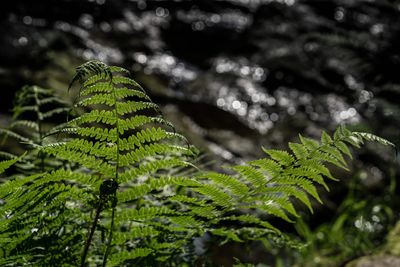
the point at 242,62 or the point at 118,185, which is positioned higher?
the point at 242,62

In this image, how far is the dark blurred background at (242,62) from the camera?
5469 millimetres

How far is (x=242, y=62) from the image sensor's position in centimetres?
716

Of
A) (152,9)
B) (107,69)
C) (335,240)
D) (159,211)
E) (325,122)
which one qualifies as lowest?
(159,211)

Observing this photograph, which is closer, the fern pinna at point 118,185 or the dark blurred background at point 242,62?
the fern pinna at point 118,185

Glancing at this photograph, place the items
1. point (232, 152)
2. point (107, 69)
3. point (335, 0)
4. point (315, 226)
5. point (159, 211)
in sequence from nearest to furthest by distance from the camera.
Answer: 1. point (107, 69)
2. point (159, 211)
3. point (315, 226)
4. point (232, 152)
5. point (335, 0)

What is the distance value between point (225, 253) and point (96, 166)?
2.77 m

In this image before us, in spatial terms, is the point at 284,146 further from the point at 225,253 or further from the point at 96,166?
the point at 96,166

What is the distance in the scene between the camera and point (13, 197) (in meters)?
1.50

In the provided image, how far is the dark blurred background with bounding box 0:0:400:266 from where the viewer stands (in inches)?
215

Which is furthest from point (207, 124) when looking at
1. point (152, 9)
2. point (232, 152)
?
point (152, 9)

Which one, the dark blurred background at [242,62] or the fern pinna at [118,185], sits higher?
the dark blurred background at [242,62]

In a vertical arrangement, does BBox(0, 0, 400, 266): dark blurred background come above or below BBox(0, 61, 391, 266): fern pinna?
above

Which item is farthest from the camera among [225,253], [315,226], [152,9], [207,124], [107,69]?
[152,9]

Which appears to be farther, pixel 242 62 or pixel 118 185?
pixel 242 62
